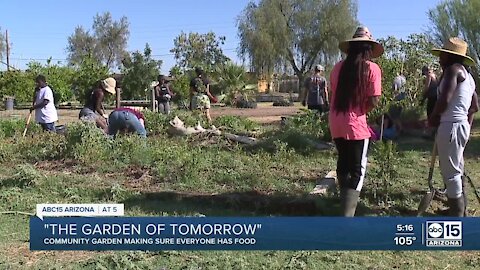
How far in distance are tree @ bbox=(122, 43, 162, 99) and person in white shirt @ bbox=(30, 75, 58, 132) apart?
1798 centimetres

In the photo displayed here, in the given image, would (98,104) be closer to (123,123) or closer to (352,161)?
(123,123)

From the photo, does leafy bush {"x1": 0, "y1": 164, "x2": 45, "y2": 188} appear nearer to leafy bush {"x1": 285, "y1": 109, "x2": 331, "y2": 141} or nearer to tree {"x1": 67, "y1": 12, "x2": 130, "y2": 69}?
leafy bush {"x1": 285, "y1": 109, "x2": 331, "y2": 141}

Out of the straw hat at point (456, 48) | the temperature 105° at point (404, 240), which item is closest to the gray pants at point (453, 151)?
the straw hat at point (456, 48)

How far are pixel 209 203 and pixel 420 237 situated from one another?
7.84 feet

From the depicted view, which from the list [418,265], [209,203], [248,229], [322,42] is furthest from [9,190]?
[322,42]

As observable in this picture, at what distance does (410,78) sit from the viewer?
12.5m

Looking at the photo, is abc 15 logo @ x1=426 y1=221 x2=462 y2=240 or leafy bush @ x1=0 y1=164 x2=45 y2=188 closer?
abc 15 logo @ x1=426 y1=221 x2=462 y2=240

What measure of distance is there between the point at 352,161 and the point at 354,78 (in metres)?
0.67

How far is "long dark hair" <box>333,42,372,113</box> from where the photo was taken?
174 inches

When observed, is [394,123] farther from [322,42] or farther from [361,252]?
[322,42]

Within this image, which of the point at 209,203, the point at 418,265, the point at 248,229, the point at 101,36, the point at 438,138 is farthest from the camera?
the point at 101,36

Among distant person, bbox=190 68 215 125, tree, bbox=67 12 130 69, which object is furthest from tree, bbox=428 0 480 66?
tree, bbox=67 12 130 69

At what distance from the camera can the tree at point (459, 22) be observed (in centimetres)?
2147

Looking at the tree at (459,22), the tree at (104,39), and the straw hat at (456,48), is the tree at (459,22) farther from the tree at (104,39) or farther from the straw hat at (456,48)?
the tree at (104,39)
